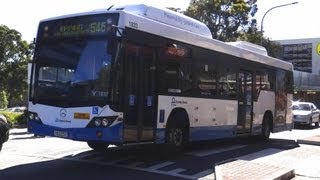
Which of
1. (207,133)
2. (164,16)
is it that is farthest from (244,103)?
(164,16)

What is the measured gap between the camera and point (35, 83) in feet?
39.7

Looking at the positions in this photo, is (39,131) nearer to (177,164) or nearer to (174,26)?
(177,164)

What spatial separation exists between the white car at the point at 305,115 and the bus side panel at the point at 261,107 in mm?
12597

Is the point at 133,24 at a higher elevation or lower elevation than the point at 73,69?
higher

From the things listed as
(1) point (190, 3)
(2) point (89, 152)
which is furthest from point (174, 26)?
(1) point (190, 3)

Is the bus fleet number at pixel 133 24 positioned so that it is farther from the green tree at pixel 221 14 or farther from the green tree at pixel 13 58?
the green tree at pixel 13 58

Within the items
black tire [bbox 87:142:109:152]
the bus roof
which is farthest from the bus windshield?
black tire [bbox 87:142:109:152]

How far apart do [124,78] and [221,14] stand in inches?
1332

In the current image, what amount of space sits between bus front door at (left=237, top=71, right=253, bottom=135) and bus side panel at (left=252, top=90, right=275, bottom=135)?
399 mm

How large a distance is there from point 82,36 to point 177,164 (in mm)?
3556

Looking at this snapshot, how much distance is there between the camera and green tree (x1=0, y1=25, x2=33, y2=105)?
58.4 metres

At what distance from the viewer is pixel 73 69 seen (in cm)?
1135

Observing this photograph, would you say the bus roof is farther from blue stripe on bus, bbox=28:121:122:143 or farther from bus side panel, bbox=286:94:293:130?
bus side panel, bbox=286:94:293:130

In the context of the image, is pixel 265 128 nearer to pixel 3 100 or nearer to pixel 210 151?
pixel 210 151
